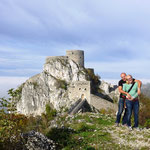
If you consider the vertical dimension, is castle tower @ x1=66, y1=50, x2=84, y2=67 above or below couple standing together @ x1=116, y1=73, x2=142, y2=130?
above

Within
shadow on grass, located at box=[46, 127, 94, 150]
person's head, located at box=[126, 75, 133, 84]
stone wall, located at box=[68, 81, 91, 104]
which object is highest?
person's head, located at box=[126, 75, 133, 84]

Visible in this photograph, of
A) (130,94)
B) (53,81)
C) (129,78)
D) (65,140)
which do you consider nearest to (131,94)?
(130,94)

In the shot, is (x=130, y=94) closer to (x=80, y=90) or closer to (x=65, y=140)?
(x=65, y=140)

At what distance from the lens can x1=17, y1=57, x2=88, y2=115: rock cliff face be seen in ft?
142

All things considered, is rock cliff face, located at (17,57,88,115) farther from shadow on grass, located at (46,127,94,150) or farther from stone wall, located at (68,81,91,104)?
shadow on grass, located at (46,127,94,150)

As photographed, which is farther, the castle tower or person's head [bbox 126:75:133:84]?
the castle tower

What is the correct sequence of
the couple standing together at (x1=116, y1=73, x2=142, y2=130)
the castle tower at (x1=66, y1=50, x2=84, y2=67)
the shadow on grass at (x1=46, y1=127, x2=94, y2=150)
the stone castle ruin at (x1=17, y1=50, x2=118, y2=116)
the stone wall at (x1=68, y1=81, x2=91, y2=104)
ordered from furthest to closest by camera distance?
the castle tower at (x1=66, y1=50, x2=84, y2=67)
the stone castle ruin at (x1=17, y1=50, x2=118, y2=116)
the stone wall at (x1=68, y1=81, x2=91, y2=104)
the couple standing together at (x1=116, y1=73, x2=142, y2=130)
the shadow on grass at (x1=46, y1=127, x2=94, y2=150)

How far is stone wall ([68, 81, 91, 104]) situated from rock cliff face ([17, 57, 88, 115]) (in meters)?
10.2

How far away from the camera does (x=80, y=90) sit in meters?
30.3

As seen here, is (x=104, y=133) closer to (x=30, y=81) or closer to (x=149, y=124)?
(x=149, y=124)

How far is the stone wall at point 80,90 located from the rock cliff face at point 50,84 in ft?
33.4

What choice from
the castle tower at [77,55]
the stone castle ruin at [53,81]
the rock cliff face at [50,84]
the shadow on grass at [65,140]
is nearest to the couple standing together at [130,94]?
the shadow on grass at [65,140]

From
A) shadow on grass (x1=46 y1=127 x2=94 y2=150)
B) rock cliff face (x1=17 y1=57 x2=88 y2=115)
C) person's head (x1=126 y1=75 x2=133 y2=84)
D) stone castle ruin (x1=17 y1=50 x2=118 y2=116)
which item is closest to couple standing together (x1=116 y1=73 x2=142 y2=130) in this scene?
person's head (x1=126 y1=75 x2=133 y2=84)

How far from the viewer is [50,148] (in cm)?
602
